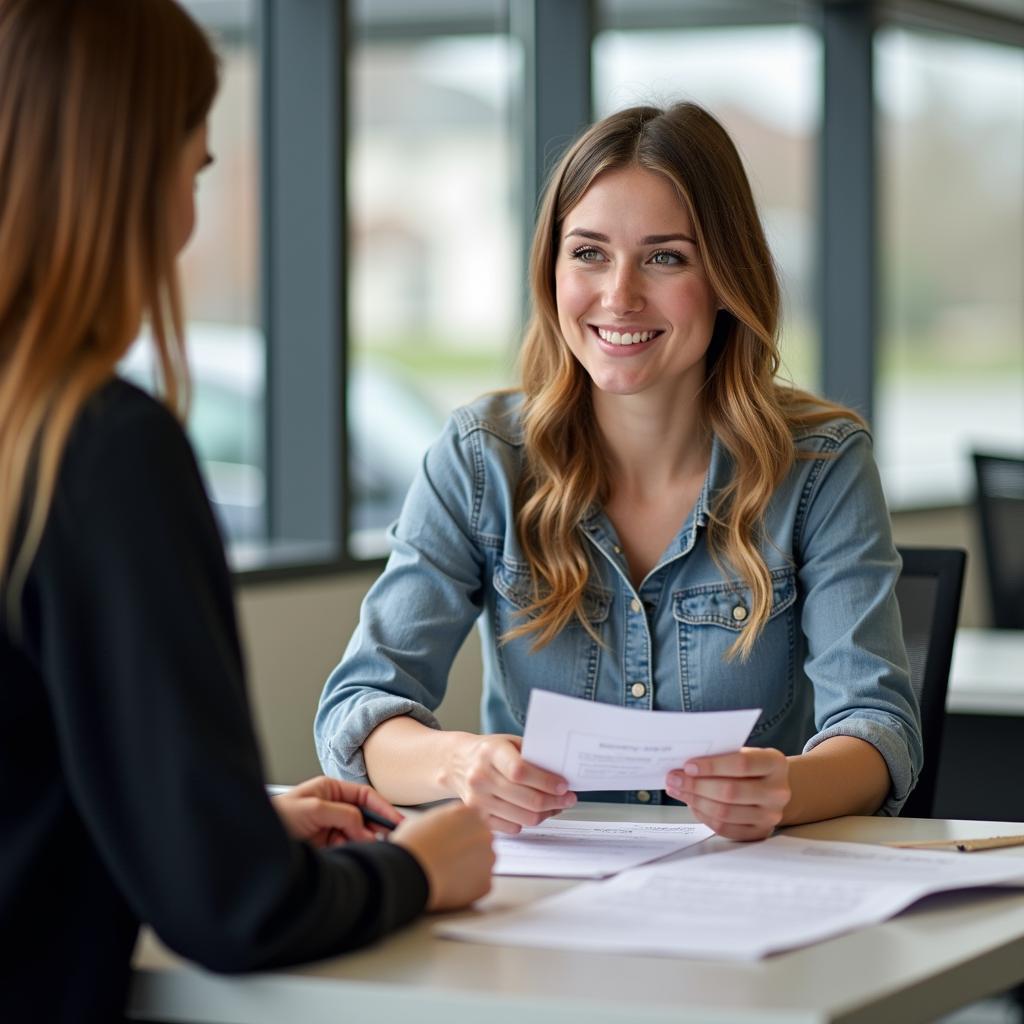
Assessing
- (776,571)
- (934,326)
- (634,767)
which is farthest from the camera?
(934,326)

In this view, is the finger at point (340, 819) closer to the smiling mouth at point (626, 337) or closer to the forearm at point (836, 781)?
the forearm at point (836, 781)

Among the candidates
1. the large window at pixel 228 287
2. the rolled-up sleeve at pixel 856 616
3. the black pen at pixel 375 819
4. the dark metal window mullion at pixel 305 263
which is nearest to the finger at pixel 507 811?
the black pen at pixel 375 819

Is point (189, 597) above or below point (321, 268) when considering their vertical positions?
below

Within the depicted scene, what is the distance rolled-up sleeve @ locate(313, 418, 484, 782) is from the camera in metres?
1.81

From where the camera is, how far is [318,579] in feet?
12.9

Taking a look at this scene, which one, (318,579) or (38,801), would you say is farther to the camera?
(318,579)

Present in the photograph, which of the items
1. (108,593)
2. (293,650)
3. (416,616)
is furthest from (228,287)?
(108,593)

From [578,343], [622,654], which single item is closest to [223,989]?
[622,654]

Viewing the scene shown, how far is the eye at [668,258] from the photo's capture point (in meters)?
1.96

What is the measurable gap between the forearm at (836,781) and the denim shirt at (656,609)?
107 mm

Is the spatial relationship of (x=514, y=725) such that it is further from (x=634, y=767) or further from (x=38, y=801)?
(x=38, y=801)

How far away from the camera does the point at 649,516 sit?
6.55ft

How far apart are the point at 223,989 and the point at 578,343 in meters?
1.06

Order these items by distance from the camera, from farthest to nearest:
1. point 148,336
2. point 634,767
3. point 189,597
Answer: point 634,767 → point 148,336 → point 189,597
